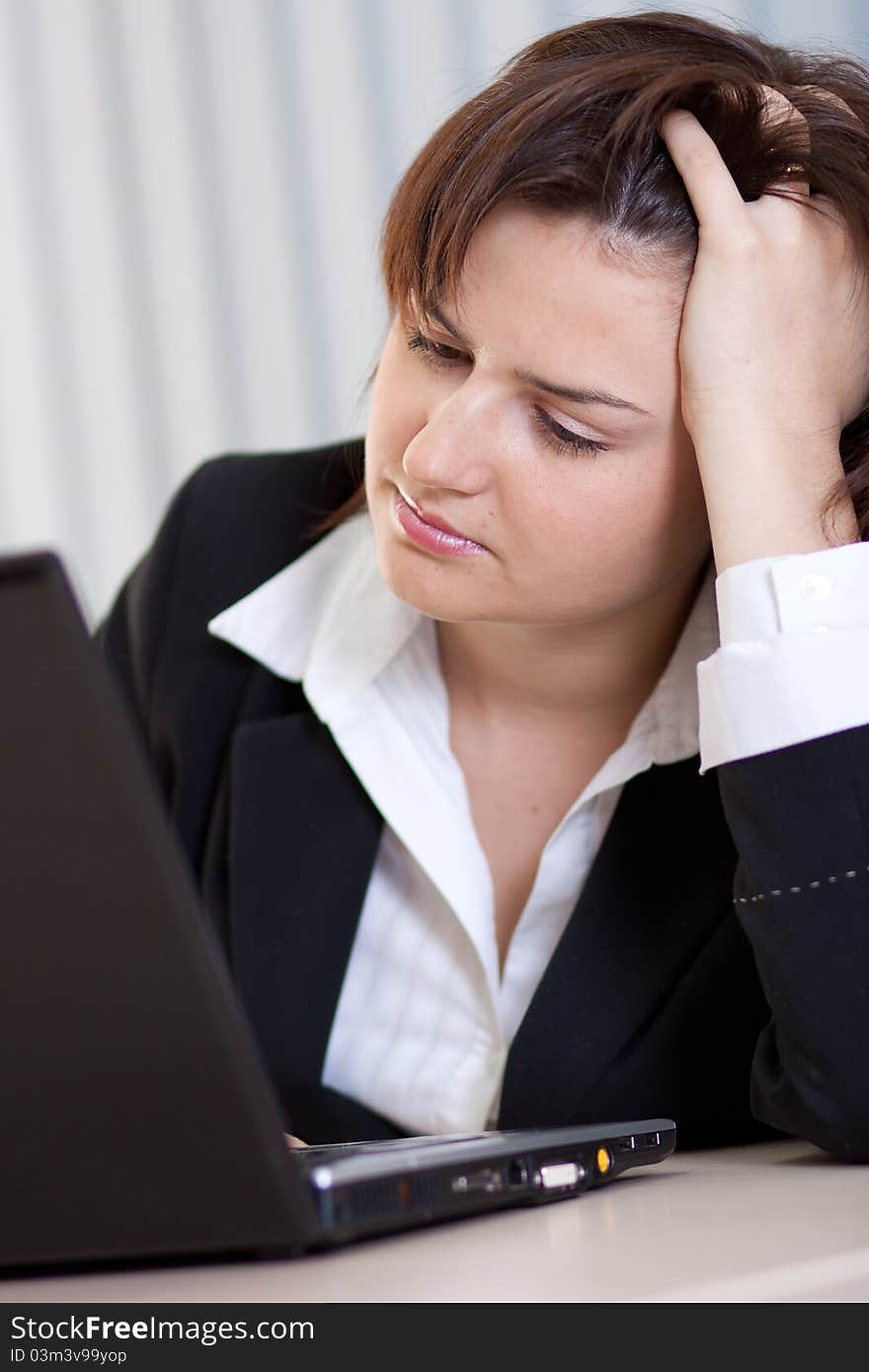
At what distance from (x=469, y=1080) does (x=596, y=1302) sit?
2.20ft

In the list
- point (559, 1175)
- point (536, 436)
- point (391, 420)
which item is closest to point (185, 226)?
point (391, 420)

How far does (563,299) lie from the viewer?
3.24 feet

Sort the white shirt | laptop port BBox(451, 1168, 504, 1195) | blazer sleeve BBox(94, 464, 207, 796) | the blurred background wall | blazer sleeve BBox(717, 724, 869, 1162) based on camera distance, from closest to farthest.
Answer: laptop port BBox(451, 1168, 504, 1195), blazer sleeve BBox(717, 724, 869, 1162), the white shirt, blazer sleeve BBox(94, 464, 207, 796), the blurred background wall

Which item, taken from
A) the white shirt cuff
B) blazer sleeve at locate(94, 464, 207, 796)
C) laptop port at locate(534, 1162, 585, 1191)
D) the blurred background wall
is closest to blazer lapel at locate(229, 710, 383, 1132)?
blazer sleeve at locate(94, 464, 207, 796)

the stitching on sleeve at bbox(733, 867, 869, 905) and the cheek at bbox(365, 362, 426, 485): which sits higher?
the cheek at bbox(365, 362, 426, 485)

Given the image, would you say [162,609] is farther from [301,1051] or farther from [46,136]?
[46,136]

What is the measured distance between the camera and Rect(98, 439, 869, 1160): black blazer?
90 cm

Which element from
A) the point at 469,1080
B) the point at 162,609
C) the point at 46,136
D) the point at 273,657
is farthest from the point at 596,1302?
the point at 46,136

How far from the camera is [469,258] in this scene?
3.36 feet

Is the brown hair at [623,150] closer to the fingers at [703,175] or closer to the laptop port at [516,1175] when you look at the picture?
the fingers at [703,175]

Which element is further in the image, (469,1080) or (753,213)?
(469,1080)

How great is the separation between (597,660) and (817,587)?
1.08 feet

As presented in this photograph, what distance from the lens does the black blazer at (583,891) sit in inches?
35.5

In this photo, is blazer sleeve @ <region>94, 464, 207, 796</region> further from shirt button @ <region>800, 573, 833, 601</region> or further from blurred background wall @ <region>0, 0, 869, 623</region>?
shirt button @ <region>800, 573, 833, 601</region>
